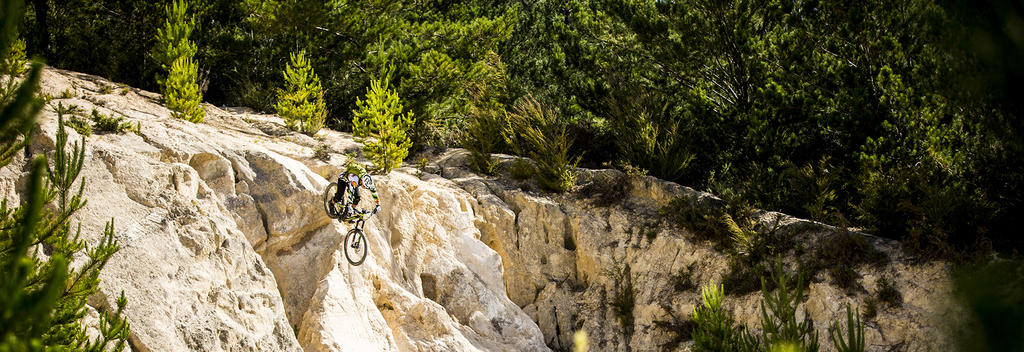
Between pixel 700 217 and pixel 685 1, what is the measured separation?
12.2 ft

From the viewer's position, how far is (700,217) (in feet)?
27.0

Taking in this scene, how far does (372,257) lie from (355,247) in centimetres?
38

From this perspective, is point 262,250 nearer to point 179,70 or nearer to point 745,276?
point 179,70

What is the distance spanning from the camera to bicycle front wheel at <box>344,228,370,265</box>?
674cm

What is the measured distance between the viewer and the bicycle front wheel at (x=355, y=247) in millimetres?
6738

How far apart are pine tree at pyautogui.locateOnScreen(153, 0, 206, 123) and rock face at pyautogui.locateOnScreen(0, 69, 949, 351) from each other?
0.36 metres

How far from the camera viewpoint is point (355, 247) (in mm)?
6801

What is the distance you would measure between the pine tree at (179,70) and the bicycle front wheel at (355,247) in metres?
3.38

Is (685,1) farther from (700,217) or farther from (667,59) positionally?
(700,217)

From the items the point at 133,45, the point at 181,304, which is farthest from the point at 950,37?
the point at 133,45

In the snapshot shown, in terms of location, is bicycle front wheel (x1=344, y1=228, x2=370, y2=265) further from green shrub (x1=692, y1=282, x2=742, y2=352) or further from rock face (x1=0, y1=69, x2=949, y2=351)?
green shrub (x1=692, y1=282, x2=742, y2=352)

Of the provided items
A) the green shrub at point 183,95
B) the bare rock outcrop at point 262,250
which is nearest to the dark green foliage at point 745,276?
the bare rock outcrop at point 262,250

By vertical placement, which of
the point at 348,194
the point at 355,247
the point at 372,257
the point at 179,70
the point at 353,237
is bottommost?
the point at 372,257

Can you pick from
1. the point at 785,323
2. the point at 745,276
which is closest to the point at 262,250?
the point at 785,323
